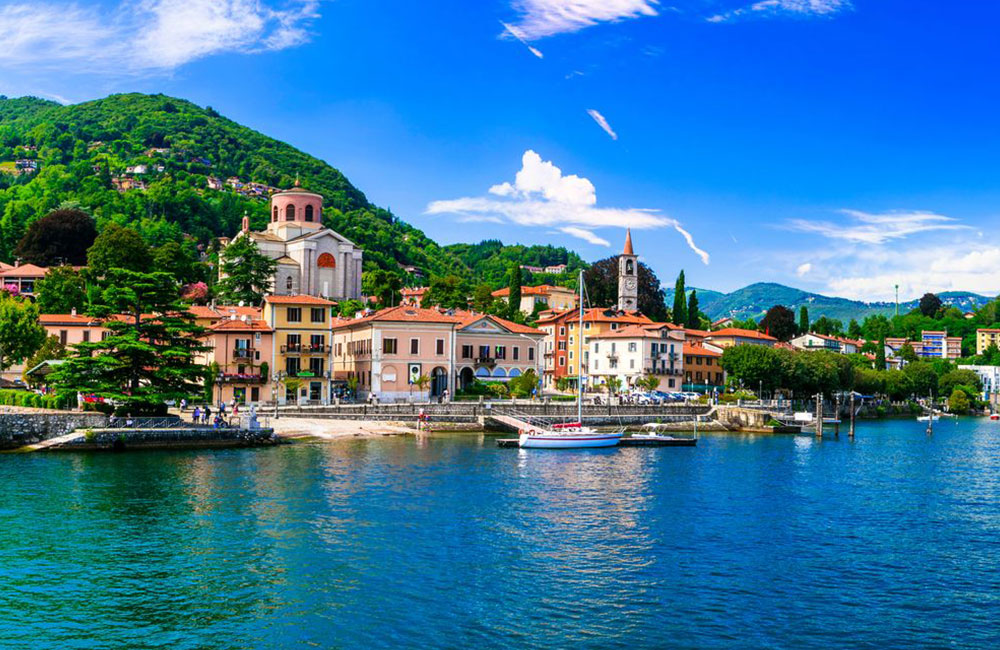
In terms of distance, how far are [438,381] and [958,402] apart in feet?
327

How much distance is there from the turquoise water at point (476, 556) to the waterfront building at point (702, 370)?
5295 centimetres

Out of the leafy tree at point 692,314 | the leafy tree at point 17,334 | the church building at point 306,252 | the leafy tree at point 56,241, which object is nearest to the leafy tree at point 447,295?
the church building at point 306,252

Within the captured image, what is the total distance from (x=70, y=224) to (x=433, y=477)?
300ft

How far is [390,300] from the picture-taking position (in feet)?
352

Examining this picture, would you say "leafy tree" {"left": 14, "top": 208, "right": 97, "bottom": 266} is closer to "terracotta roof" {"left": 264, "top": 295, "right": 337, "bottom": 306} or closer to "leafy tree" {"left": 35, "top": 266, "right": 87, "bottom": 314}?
"leafy tree" {"left": 35, "top": 266, "right": 87, "bottom": 314}

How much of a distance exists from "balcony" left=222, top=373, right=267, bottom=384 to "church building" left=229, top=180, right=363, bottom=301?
140 ft

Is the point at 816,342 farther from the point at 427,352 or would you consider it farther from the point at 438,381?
the point at 427,352

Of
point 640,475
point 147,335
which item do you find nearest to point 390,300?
point 147,335

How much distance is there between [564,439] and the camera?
56.9 metres

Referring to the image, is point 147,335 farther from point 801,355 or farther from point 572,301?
point 572,301

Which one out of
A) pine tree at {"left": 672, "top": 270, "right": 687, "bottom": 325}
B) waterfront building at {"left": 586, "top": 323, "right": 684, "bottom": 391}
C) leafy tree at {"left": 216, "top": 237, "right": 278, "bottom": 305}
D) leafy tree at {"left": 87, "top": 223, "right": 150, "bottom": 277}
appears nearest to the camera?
leafy tree at {"left": 87, "top": 223, "right": 150, "bottom": 277}

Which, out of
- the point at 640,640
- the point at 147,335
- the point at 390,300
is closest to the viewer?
the point at 640,640

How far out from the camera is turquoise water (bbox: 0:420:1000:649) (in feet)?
64.5

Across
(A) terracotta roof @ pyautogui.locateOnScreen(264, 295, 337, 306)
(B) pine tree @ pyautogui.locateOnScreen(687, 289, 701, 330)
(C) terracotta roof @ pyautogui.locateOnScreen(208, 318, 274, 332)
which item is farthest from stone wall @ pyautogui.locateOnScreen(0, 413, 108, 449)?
(B) pine tree @ pyautogui.locateOnScreen(687, 289, 701, 330)
